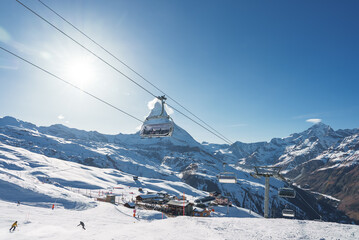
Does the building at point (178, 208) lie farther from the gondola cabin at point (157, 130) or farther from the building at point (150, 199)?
the gondola cabin at point (157, 130)

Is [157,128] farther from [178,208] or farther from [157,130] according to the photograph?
[178,208]

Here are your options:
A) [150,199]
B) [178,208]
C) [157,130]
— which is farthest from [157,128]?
[150,199]

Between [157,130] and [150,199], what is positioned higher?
[157,130]

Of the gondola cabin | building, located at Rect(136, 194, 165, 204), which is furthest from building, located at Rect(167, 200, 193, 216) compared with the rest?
the gondola cabin

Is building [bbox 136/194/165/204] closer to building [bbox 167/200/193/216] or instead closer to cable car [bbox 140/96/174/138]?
building [bbox 167/200/193/216]

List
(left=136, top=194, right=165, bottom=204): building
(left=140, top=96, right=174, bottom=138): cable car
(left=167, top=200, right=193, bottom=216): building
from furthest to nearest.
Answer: (left=136, top=194, right=165, bottom=204): building < (left=167, top=200, right=193, bottom=216): building < (left=140, top=96, right=174, bottom=138): cable car

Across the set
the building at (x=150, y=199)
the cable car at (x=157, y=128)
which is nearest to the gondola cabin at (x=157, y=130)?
the cable car at (x=157, y=128)

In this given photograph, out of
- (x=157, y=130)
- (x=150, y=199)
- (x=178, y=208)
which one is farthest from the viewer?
(x=150, y=199)

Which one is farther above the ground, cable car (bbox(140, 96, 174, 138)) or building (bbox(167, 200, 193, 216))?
cable car (bbox(140, 96, 174, 138))

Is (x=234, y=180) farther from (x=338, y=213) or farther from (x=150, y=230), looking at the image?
(x=338, y=213)

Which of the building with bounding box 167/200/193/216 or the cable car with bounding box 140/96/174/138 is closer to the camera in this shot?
the cable car with bounding box 140/96/174/138

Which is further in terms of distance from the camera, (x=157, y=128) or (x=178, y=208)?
(x=178, y=208)

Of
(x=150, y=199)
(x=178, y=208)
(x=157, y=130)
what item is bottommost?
(x=150, y=199)

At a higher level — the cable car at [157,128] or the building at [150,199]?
the cable car at [157,128]
